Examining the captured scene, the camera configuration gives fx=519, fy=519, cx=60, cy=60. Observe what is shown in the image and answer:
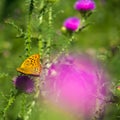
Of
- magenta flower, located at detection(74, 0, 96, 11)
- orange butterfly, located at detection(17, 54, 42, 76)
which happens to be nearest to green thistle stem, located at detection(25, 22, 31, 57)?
orange butterfly, located at detection(17, 54, 42, 76)

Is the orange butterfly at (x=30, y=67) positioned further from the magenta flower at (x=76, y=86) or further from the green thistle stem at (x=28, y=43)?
the green thistle stem at (x=28, y=43)

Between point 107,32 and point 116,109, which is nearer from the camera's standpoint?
point 116,109

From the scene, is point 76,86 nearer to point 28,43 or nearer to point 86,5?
point 28,43

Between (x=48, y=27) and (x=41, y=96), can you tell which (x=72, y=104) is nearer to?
(x=41, y=96)

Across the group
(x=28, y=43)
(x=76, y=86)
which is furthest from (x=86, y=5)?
(x=76, y=86)

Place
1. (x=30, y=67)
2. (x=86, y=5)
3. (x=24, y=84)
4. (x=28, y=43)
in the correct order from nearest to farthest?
(x=30, y=67)
(x=24, y=84)
(x=28, y=43)
(x=86, y=5)

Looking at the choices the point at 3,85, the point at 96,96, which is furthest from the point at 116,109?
the point at 3,85

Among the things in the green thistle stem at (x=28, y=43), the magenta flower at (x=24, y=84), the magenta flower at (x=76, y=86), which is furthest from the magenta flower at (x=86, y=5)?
the magenta flower at (x=24, y=84)
